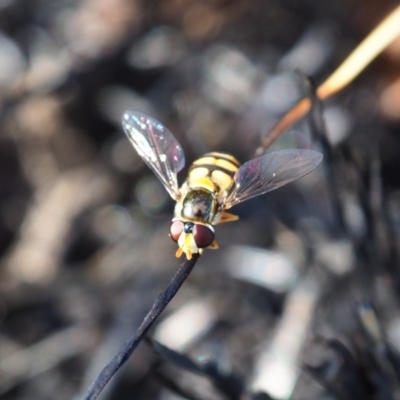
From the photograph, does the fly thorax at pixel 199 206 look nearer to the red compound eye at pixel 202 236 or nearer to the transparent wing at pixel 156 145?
the red compound eye at pixel 202 236

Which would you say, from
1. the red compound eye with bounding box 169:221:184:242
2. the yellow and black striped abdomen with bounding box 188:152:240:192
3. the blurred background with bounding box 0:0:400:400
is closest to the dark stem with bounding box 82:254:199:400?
the red compound eye with bounding box 169:221:184:242

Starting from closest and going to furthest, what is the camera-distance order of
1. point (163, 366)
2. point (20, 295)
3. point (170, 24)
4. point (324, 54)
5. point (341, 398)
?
1. point (341, 398)
2. point (163, 366)
3. point (20, 295)
4. point (324, 54)
5. point (170, 24)

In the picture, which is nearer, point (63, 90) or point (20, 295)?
point (20, 295)

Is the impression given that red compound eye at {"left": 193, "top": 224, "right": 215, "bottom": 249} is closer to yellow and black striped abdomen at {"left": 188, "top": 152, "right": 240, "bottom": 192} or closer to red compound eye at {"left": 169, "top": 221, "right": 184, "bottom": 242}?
red compound eye at {"left": 169, "top": 221, "right": 184, "bottom": 242}

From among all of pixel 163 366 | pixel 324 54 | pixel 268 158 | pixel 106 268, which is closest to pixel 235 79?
pixel 324 54

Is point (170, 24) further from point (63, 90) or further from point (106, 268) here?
point (106, 268)

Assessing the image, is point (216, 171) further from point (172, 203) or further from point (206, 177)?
point (172, 203)

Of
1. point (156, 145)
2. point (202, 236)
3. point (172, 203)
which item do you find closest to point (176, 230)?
point (202, 236)
